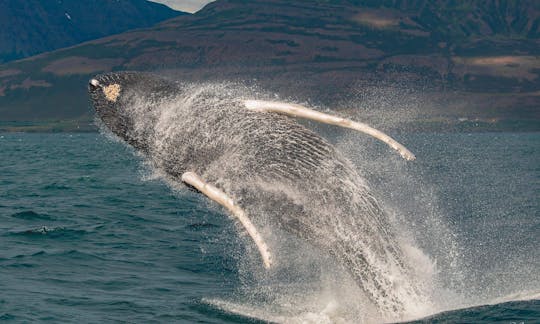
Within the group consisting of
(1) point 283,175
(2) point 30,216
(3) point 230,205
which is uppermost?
(1) point 283,175

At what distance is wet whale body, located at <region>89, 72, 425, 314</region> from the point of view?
9758mm

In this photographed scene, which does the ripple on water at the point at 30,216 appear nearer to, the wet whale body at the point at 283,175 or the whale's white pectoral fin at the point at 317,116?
the wet whale body at the point at 283,175

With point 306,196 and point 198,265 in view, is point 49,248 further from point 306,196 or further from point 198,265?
point 306,196

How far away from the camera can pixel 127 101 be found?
1090 cm

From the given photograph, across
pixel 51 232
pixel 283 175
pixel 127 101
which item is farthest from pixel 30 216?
pixel 283 175

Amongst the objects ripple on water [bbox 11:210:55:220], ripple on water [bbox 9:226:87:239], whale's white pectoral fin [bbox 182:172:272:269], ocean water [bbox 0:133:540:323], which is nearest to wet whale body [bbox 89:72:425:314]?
whale's white pectoral fin [bbox 182:172:272:269]

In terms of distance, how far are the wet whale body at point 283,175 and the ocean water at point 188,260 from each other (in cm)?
76

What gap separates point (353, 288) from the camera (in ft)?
37.0

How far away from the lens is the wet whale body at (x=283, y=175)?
9758 mm

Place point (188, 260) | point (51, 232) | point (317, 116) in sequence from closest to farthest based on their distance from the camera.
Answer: point (317, 116) < point (188, 260) < point (51, 232)

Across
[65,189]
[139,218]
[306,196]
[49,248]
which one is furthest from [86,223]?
[306,196]

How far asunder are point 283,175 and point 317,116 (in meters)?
1.10

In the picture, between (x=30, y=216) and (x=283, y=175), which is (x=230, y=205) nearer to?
(x=283, y=175)

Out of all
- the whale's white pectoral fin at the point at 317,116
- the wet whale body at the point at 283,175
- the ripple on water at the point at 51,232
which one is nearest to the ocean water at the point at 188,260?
the ripple on water at the point at 51,232
